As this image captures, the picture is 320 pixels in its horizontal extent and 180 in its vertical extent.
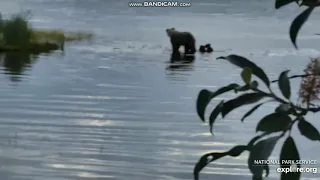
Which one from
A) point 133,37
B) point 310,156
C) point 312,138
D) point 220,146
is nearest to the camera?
point 312,138

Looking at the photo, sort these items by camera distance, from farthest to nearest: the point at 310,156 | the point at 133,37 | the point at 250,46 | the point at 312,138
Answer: the point at 133,37, the point at 250,46, the point at 310,156, the point at 312,138

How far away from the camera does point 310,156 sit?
10.8 ft

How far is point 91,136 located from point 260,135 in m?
3.79

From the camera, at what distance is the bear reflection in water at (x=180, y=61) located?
790 centimetres

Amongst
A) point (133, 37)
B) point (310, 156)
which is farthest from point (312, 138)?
point (133, 37)

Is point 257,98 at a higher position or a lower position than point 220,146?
higher

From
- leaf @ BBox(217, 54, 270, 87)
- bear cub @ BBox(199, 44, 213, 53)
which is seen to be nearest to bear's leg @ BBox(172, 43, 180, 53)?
bear cub @ BBox(199, 44, 213, 53)

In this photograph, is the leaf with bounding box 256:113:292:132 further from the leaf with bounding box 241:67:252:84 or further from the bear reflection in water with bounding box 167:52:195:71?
the bear reflection in water with bounding box 167:52:195:71

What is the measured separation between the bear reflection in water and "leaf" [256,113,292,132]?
709 centimetres

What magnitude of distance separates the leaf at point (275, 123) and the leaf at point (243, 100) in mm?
24

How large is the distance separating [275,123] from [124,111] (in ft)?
15.0

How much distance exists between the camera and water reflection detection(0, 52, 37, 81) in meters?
7.09

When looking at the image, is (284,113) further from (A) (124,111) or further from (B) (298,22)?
(A) (124,111)

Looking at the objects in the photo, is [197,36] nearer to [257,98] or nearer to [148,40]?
[148,40]
